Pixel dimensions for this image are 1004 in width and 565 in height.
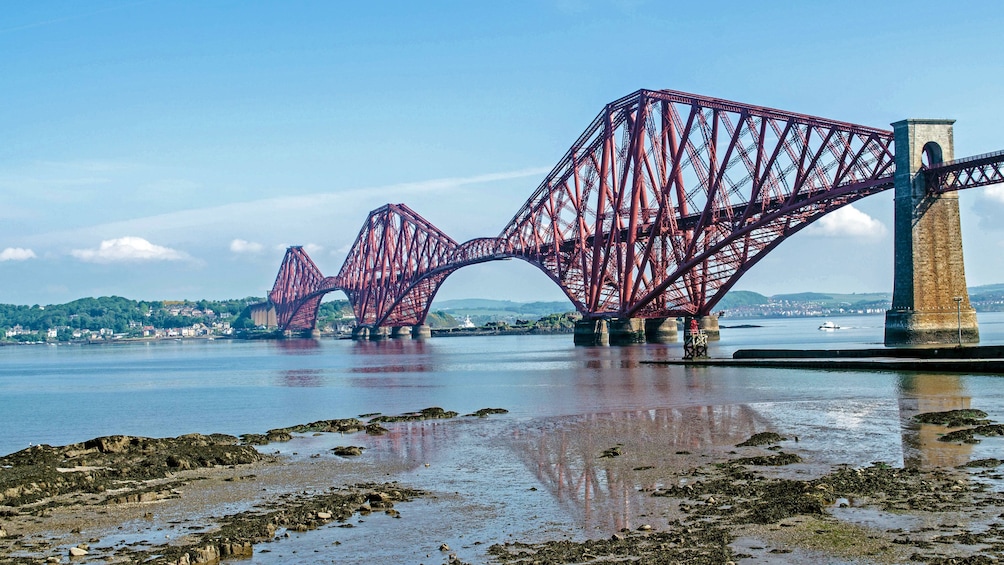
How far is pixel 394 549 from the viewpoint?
13.5 metres

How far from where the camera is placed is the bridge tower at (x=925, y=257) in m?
54.2

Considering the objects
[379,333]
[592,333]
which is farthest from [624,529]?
[379,333]

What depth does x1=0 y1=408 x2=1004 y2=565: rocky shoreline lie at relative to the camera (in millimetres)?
12719

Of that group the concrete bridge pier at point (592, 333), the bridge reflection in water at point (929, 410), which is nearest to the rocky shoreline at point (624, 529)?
the bridge reflection in water at point (929, 410)

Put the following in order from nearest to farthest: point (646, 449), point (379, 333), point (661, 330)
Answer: point (646, 449)
point (661, 330)
point (379, 333)

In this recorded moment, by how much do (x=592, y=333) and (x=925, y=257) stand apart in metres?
48.4

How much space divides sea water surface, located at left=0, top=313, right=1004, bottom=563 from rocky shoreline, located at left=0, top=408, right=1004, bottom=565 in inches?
27.7

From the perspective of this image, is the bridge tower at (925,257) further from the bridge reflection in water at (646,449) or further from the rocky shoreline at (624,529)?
the rocky shoreline at (624,529)

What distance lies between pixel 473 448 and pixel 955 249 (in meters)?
39.8

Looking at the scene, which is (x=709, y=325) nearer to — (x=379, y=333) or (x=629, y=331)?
(x=629, y=331)

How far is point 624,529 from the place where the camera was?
45.9ft

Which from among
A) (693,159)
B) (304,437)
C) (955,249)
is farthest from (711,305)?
(304,437)

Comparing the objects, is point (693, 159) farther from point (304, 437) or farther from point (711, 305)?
point (304, 437)

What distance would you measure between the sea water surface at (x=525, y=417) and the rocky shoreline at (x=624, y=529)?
70 centimetres
